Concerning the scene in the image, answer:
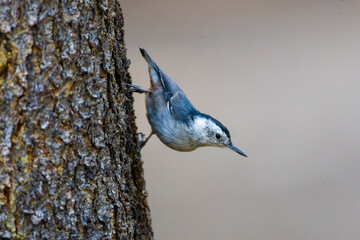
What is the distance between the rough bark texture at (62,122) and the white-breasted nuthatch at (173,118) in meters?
0.80

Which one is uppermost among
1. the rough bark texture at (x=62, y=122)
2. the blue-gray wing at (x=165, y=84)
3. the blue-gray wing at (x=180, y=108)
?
the blue-gray wing at (x=165, y=84)

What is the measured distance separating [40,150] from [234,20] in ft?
8.92

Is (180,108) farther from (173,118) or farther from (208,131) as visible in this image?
(208,131)

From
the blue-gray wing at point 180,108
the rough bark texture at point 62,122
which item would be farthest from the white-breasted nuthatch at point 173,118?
the rough bark texture at point 62,122

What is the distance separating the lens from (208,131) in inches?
109

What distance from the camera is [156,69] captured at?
2.72 m

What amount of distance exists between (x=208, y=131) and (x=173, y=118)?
0.24 m

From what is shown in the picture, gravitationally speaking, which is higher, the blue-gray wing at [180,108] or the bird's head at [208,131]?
the blue-gray wing at [180,108]

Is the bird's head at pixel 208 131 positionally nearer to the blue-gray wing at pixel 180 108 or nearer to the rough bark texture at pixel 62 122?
the blue-gray wing at pixel 180 108

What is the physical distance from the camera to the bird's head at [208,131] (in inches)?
107

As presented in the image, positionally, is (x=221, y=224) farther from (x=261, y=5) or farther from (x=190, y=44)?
(x=261, y=5)

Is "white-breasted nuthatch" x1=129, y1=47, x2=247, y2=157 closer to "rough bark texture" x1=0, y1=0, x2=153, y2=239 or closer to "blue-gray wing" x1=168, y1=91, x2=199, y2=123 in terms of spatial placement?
"blue-gray wing" x1=168, y1=91, x2=199, y2=123

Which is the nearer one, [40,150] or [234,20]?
[40,150]

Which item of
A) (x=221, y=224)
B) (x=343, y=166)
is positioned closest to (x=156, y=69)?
(x=221, y=224)
